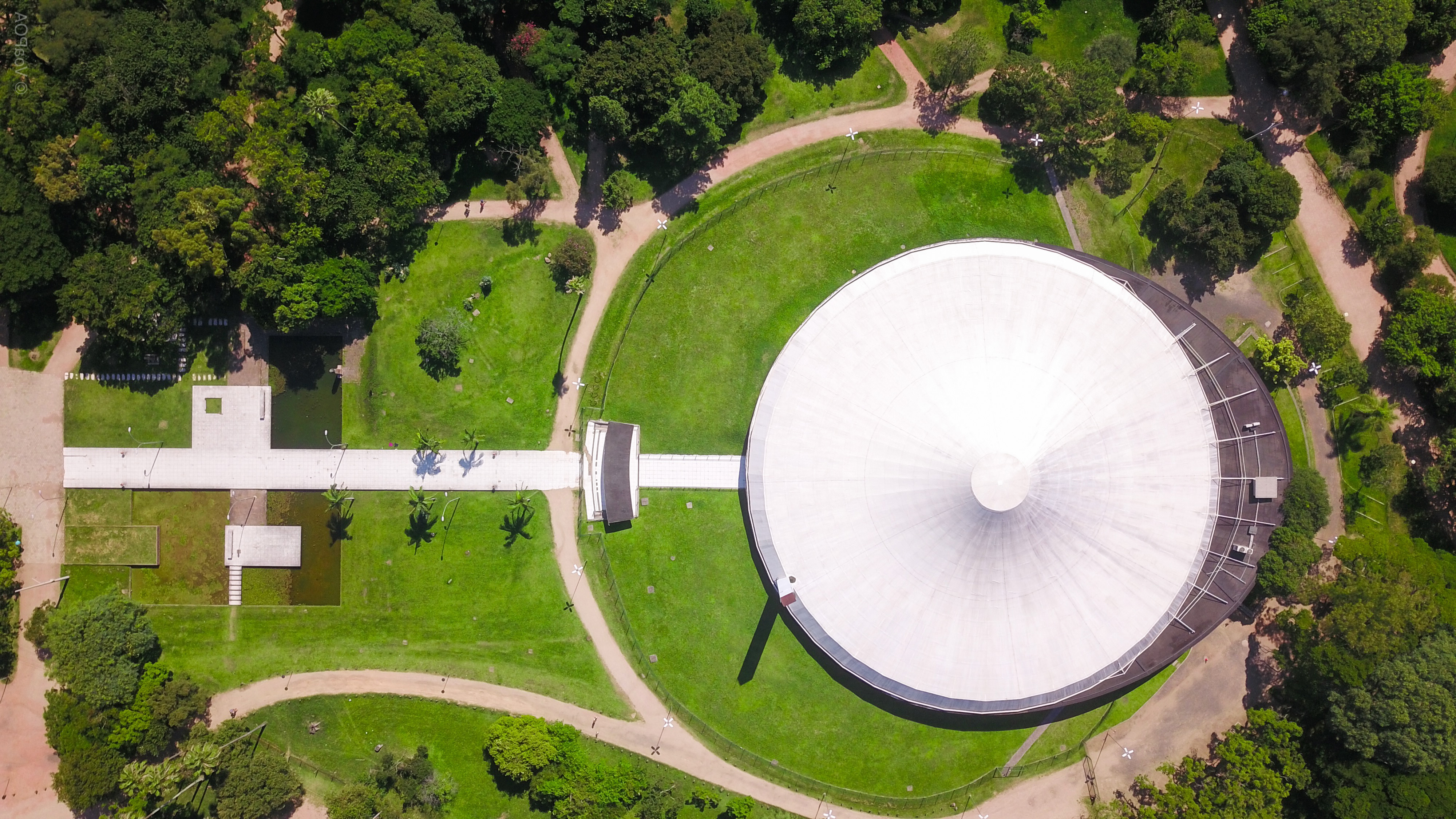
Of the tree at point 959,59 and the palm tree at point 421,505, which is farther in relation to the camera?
the palm tree at point 421,505

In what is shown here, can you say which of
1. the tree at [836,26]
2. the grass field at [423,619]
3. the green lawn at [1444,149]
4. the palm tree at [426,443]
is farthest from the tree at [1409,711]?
the palm tree at [426,443]

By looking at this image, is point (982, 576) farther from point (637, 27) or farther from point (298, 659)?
point (298, 659)

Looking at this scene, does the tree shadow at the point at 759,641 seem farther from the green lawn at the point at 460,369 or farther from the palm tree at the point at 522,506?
the green lawn at the point at 460,369

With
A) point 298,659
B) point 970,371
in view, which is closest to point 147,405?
point 298,659

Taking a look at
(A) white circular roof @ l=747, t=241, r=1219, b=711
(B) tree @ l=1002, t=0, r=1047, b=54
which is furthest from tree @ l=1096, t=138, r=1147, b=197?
(B) tree @ l=1002, t=0, r=1047, b=54

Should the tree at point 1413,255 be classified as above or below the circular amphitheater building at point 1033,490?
above

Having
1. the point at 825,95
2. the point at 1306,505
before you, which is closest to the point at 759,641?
the point at 1306,505
